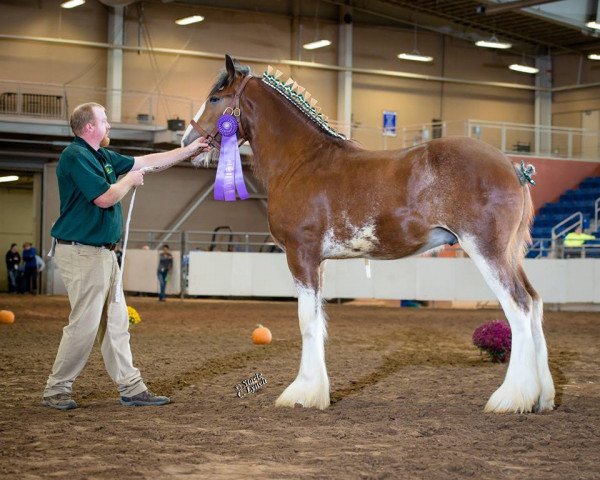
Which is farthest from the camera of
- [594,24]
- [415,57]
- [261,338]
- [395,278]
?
[415,57]

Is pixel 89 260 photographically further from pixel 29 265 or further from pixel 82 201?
pixel 29 265

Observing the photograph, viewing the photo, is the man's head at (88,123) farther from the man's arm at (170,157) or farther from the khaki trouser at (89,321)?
the khaki trouser at (89,321)

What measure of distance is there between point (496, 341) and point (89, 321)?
5.03m

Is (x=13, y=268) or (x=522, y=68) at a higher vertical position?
(x=522, y=68)

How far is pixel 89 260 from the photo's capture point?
22.0 feet

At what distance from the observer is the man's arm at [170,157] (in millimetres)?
7285

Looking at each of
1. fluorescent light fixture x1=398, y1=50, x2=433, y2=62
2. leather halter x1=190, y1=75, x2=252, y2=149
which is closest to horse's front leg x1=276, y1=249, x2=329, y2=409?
leather halter x1=190, y1=75, x2=252, y2=149

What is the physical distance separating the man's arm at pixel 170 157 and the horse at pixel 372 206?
0.37 ft

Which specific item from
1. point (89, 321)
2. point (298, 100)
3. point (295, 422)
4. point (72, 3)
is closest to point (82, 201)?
point (89, 321)

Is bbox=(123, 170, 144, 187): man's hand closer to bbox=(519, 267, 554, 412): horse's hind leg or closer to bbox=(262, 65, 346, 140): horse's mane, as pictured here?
bbox=(262, 65, 346, 140): horse's mane

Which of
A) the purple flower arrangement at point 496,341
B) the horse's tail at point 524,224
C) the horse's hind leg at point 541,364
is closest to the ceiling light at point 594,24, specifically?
the purple flower arrangement at point 496,341

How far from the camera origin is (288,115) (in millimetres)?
7344

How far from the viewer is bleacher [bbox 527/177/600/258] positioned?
28141mm

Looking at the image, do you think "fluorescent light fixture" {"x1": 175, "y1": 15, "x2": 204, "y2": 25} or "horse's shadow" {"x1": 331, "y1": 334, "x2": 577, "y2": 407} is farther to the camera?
"fluorescent light fixture" {"x1": 175, "y1": 15, "x2": 204, "y2": 25}
